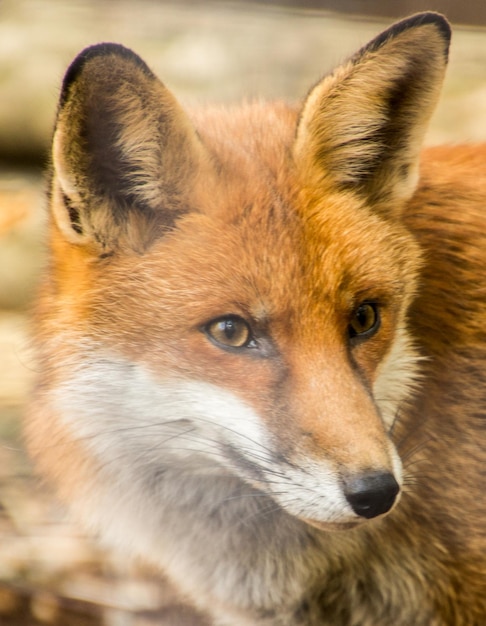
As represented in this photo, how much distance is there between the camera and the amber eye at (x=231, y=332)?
1266mm

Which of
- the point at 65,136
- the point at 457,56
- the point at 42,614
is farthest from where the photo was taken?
the point at 42,614

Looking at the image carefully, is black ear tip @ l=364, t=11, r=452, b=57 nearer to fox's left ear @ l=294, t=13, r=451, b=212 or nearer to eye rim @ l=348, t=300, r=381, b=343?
fox's left ear @ l=294, t=13, r=451, b=212

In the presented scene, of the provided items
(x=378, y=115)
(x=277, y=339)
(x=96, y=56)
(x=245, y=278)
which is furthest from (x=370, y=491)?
(x=96, y=56)

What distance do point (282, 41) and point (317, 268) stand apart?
0.44m

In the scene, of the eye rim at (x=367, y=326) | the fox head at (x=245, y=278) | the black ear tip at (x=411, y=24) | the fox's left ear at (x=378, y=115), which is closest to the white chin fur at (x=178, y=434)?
the fox head at (x=245, y=278)

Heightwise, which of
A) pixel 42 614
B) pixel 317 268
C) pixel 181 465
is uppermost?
pixel 317 268

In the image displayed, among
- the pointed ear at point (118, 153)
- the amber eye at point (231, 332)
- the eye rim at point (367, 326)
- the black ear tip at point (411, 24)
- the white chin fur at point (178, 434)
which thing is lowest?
the white chin fur at point (178, 434)

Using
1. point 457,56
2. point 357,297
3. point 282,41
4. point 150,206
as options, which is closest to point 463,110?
point 457,56

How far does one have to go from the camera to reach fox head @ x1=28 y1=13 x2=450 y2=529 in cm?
122

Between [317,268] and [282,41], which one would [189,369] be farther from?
[282,41]

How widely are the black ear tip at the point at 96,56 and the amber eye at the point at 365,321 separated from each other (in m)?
0.53

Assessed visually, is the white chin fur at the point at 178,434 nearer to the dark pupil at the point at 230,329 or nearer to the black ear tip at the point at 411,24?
the dark pupil at the point at 230,329

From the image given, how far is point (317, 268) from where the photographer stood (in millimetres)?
1295

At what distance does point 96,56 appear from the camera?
1161mm
